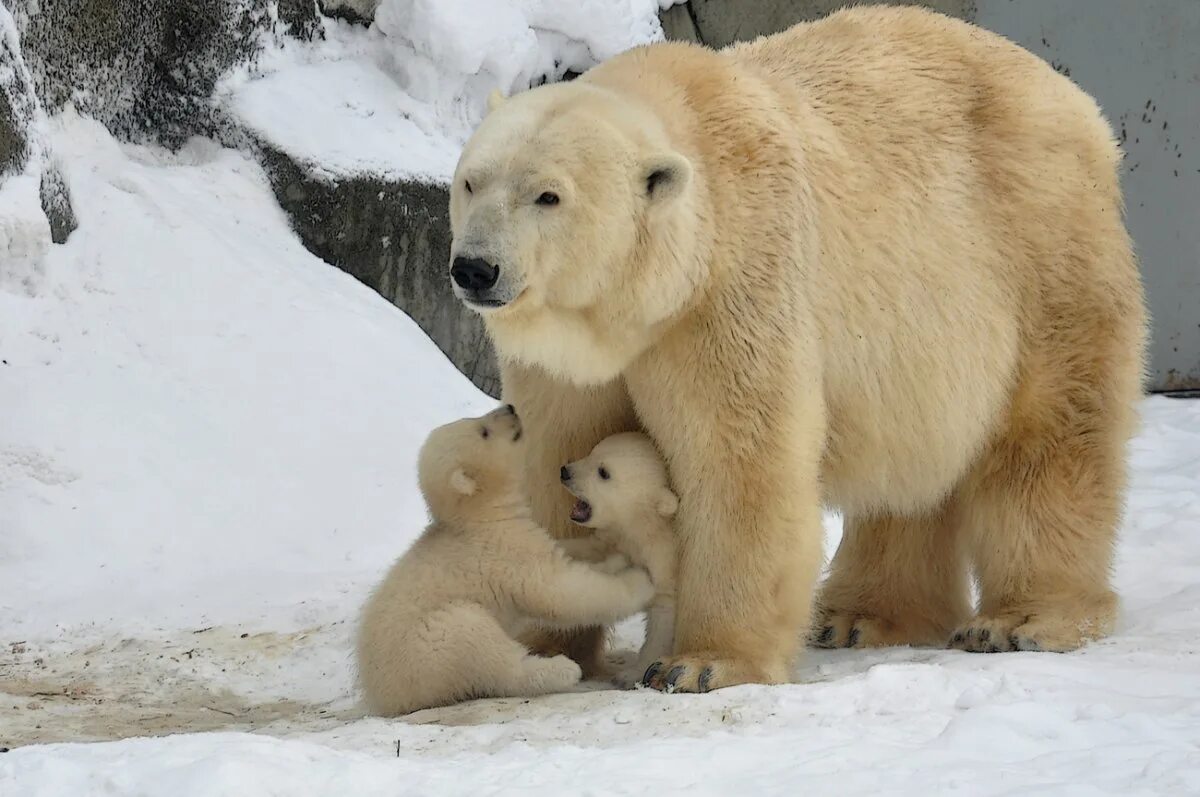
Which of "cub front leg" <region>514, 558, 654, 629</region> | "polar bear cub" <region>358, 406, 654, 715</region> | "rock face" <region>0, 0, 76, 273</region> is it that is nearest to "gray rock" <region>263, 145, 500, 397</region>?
"rock face" <region>0, 0, 76, 273</region>

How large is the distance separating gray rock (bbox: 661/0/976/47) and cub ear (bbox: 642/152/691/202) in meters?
8.08

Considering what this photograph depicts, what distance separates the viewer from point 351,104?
9172 millimetres

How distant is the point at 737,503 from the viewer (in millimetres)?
4227

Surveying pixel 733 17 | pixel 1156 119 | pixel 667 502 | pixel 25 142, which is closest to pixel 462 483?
pixel 667 502

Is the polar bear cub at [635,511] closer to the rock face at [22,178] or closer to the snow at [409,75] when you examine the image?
the rock face at [22,178]

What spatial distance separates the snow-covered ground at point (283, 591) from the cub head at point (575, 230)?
3.34ft

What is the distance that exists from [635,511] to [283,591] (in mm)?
2024

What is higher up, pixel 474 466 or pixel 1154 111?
pixel 1154 111

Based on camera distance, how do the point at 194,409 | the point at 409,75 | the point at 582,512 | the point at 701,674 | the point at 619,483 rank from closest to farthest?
the point at 701,674
the point at 619,483
the point at 582,512
the point at 194,409
the point at 409,75

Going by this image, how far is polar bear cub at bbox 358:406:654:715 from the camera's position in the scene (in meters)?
4.21

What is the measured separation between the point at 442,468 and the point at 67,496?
250cm

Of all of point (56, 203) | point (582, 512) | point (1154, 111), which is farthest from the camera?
point (1154, 111)

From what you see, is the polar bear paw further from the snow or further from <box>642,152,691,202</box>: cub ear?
the snow

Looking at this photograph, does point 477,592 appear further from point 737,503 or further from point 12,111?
point 12,111
